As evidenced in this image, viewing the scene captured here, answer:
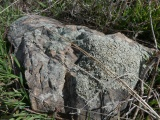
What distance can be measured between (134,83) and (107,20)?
28.7 inches

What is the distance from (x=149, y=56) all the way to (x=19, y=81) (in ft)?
2.80

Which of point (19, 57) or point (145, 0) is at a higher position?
point (145, 0)

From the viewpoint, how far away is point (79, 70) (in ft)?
7.30

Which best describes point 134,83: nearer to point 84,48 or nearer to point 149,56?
point 149,56

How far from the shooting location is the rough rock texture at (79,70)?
2146mm

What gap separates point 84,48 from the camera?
2291 mm

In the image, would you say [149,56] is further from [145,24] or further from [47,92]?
[47,92]

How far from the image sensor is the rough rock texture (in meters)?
2.15

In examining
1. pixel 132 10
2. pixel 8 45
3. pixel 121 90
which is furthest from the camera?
pixel 132 10

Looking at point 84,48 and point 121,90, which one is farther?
point 84,48

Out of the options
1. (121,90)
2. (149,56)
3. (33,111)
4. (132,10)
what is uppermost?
(132,10)

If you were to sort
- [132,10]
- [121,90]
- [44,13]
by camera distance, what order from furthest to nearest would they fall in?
[44,13], [132,10], [121,90]

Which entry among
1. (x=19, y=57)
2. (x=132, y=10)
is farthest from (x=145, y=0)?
(x=19, y=57)

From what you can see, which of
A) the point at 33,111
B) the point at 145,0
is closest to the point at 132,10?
the point at 145,0
